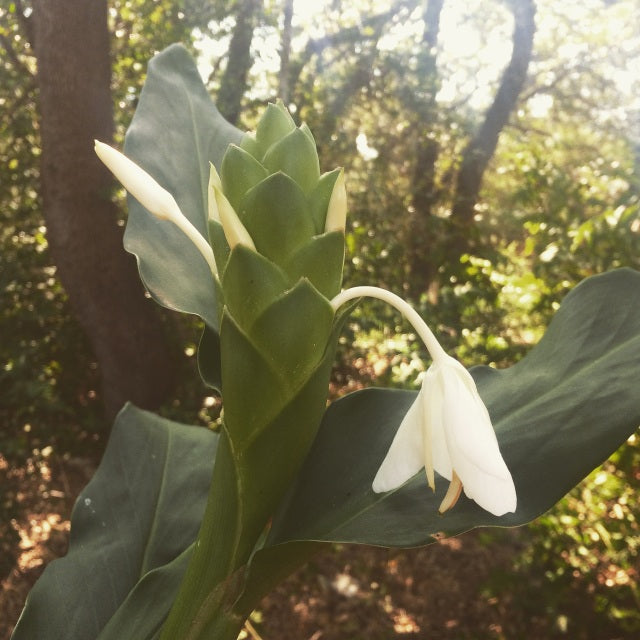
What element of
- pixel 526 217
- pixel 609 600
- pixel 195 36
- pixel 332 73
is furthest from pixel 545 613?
pixel 195 36

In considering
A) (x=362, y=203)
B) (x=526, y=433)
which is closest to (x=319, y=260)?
(x=526, y=433)

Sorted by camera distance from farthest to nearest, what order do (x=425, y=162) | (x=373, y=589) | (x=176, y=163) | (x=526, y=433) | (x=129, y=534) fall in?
(x=425, y=162)
(x=373, y=589)
(x=129, y=534)
(x=176, y=163)
(x=526, y=433)

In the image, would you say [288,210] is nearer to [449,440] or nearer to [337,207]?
[337,207]

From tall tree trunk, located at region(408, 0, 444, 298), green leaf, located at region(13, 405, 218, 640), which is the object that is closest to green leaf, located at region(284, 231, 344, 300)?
green leaf, located at region(13, 405, 218, 640)

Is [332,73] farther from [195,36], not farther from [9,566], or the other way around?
[9,566]

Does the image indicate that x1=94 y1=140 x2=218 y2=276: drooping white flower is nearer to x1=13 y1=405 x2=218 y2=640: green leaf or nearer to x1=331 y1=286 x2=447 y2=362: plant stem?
x1=331 y1=286 x2=447 y2=362: plant stem
